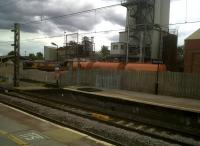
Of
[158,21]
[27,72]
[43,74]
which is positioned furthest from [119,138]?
[158,21]

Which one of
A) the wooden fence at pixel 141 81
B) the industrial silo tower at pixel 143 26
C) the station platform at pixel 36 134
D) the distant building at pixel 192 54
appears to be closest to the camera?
the station platform at pixel 36 134

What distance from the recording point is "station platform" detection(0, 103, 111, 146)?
9.54 metres

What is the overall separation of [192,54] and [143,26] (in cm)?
1714

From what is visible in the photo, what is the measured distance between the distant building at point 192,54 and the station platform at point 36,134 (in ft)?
87.8

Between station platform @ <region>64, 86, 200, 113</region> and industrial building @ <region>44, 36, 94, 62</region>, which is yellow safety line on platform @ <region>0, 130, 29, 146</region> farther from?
industrial building @ <region>44, 36, 94, 62</region>

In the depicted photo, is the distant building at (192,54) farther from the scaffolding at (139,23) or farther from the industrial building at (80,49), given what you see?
the industrial building at (80,49)

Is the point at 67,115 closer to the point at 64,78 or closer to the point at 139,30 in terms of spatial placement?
the point at 64,78

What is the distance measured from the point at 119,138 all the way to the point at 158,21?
152 feet

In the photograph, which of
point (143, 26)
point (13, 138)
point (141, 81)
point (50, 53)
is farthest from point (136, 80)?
point (50, 53)

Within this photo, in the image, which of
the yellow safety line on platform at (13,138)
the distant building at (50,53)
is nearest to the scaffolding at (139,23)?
the yellow safety line on platform at (13,138)

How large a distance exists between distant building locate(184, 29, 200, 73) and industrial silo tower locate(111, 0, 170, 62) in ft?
45.3

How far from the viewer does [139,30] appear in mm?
51719

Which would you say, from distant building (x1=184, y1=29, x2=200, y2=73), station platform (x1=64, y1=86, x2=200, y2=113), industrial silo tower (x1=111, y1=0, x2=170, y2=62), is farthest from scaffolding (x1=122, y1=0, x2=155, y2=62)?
station platform (x1=64, y1=86, x2=200, y2=113)

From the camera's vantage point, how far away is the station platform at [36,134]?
954 cm
